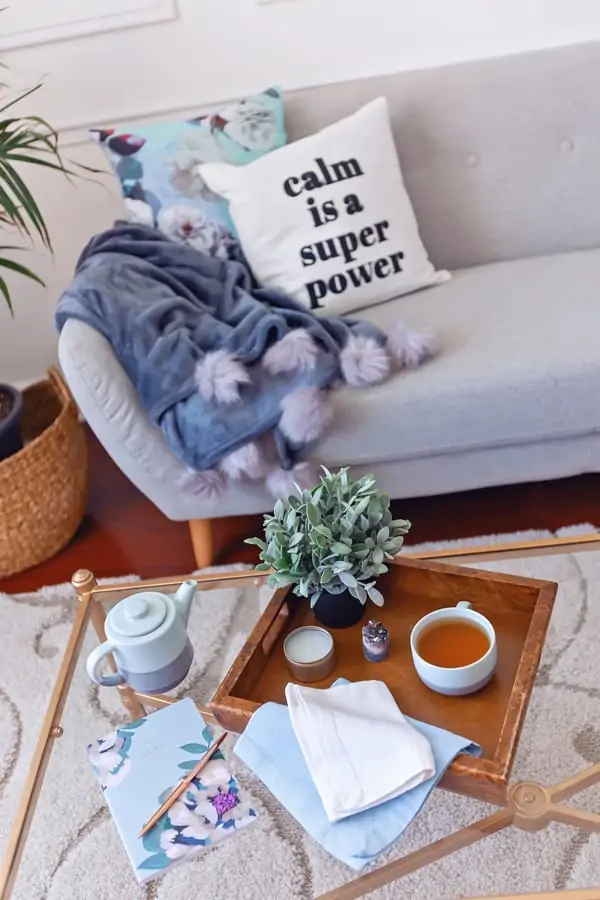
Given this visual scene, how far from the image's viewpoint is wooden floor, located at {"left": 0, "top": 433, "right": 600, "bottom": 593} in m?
1.69

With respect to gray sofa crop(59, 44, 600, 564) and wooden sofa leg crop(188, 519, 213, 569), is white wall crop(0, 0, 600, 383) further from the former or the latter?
wooden sofa leg crop(188, 519, 213, 569)

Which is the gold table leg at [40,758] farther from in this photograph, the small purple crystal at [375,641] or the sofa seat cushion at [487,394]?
the sofa seat cushion at [487,394]

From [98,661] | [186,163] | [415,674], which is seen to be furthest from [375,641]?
[186,163]

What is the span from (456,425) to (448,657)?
1.88 ft

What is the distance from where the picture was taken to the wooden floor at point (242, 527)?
1.69 m

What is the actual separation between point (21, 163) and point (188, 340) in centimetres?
88

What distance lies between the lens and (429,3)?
5.98ft

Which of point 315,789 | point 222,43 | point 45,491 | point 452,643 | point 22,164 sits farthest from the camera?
point 22,164

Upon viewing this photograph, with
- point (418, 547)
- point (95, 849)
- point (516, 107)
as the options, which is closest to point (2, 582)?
point (95, 849)

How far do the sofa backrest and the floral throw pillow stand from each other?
12 cm

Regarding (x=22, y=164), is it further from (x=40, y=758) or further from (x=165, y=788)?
(x=165, y=788)

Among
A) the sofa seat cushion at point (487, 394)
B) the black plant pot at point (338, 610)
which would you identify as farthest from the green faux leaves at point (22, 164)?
the black plant pot at point (338, 610)

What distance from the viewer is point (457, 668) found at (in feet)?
2.94

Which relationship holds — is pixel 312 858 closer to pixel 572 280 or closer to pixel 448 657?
pixel 448 657
